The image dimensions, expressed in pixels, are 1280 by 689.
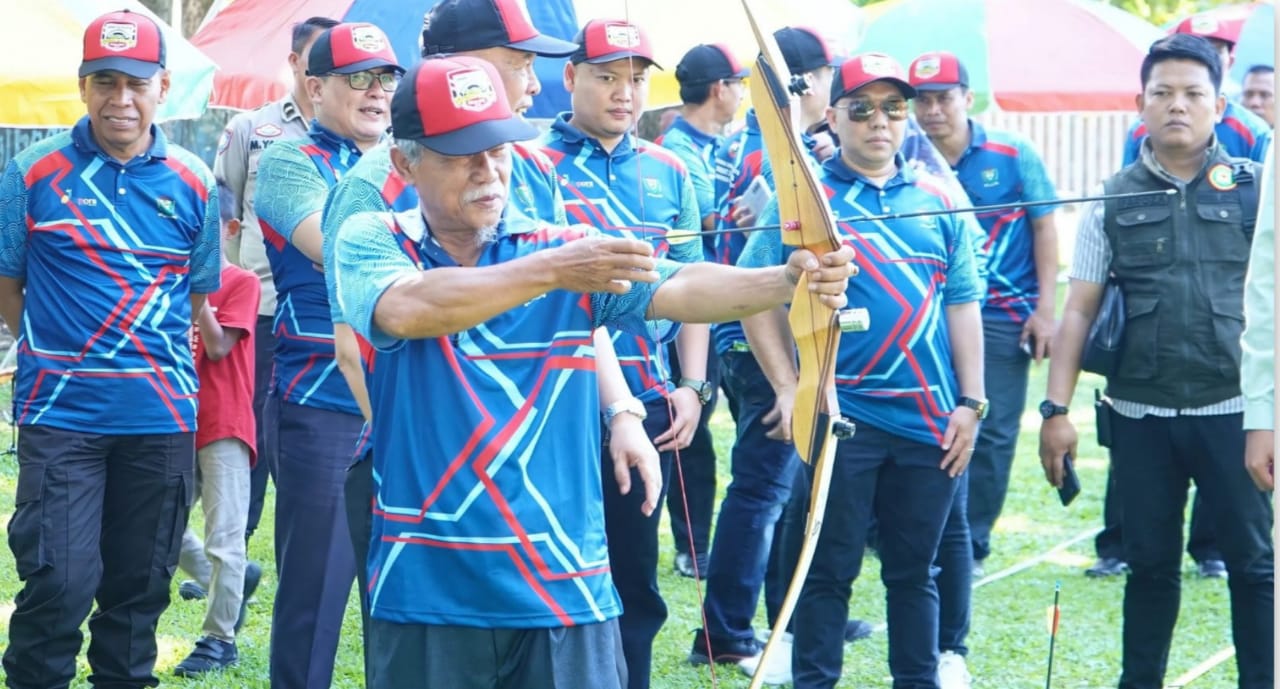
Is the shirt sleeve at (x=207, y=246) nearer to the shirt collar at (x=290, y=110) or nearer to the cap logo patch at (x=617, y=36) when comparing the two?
the shirt collar at (x=290, y=110)

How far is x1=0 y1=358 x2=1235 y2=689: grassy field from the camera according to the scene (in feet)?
19.9

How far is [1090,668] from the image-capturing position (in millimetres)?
6270

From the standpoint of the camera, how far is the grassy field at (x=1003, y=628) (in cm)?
606

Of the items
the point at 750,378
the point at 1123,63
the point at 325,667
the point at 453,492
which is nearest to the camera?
the point at 453,492

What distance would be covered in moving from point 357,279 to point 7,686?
2583mm

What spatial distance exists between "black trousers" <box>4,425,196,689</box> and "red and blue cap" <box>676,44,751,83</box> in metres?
2.89

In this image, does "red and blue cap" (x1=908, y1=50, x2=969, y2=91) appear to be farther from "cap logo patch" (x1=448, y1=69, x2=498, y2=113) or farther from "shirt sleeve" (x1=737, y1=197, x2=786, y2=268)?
"cap logo patch" (x1=448, y1=69, x2=498, y2=113)

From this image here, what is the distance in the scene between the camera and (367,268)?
3.22m

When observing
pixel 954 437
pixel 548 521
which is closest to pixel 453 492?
pixel 548 521

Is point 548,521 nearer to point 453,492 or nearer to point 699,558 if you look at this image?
point 453,492

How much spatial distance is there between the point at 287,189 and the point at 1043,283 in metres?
3.83

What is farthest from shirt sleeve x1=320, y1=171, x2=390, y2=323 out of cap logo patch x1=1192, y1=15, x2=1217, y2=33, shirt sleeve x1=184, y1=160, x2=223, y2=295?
cap logo patch x1=1192, y1=15, x2=1217, y2=33

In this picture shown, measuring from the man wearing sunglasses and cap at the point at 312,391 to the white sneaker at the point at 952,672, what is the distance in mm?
2072

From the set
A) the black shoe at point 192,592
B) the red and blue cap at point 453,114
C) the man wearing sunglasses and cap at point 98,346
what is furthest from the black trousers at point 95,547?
the red and blue cap at point 453,114
